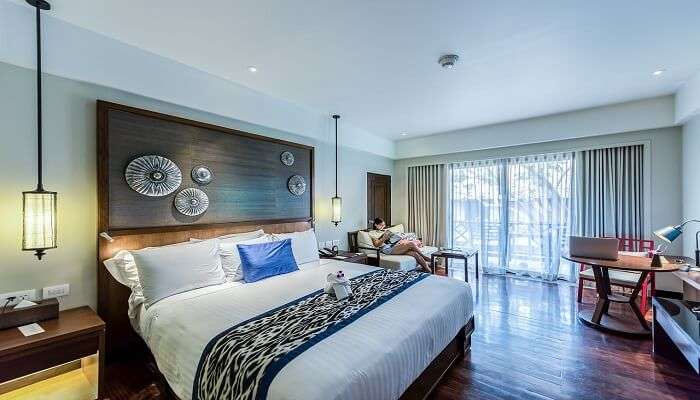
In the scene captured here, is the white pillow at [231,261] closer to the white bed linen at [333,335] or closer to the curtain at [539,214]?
the white bed linen at [333,335]

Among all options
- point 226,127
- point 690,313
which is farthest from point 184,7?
point 690,313

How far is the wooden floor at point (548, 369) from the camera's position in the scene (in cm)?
207

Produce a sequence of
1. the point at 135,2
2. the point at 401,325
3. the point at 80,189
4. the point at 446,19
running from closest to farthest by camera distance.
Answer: the point at 401,325, the point at 135,2, the point at 446,19, the point at 80,189

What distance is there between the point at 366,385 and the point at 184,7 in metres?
2.51

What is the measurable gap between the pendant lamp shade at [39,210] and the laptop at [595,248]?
4605 millimetres

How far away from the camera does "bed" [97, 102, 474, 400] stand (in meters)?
1.42

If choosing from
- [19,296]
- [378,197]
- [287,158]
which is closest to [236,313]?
Answer: [19,296]

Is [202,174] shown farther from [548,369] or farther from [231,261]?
[548,369]

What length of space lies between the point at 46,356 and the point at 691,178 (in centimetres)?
618

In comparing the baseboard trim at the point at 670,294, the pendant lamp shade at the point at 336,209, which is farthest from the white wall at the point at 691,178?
the pendant lamp shade at the point at 336,209

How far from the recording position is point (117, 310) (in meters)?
2.46

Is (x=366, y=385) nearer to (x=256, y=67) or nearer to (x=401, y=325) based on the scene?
(x=401, y=325)

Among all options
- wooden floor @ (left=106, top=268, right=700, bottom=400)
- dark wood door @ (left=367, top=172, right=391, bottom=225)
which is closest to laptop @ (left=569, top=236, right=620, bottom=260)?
wooden floor @ (left=106, top=268, right=700, bottom=400)

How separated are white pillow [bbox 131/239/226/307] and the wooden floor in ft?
2.24
